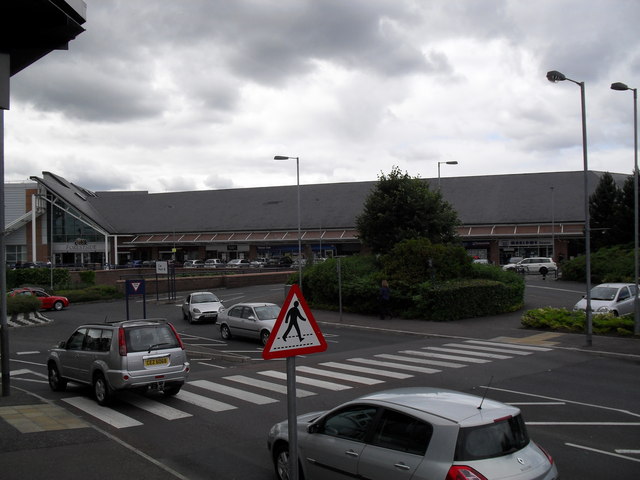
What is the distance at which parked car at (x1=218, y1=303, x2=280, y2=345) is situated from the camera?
72.8ft

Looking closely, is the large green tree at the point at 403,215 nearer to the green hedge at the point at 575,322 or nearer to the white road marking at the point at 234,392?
the green hedge at the point at 575,322

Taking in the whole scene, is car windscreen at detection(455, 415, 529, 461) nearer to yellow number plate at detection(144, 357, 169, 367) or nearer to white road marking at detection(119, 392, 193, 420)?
white road marking at detection(119, 392, 193, 420)

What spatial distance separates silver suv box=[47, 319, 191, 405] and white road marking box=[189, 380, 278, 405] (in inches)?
45.8

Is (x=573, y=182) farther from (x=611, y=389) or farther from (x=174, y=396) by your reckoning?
(x=174, y=396)

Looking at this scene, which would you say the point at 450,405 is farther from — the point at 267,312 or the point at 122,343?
the point at 267,312

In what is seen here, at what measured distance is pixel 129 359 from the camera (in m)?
12.1

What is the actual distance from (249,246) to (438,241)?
4490cm

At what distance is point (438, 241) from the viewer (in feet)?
114

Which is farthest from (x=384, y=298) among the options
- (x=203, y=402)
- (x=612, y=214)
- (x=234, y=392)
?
(x=612, y=214)

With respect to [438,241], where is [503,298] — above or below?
below

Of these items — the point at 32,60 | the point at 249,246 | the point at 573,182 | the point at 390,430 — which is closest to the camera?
the point at 390,430

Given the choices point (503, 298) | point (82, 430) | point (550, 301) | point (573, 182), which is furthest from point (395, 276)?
point (573, 182)

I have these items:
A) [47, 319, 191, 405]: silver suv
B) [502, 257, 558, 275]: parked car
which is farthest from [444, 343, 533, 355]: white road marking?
[502, 257, 558, 275]: parked car

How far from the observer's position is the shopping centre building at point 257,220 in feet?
207
